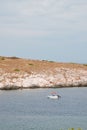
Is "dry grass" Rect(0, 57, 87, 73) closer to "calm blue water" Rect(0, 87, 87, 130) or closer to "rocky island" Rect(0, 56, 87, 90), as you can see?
"rocky island" Rect(0, 56, 87, 90)

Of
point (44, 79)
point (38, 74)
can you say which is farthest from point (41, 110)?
point (38, 74)

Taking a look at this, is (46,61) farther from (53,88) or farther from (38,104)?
(38,104)

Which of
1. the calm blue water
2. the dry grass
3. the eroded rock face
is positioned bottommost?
the calm blue water

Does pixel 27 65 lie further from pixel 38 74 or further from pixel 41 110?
pixel 41 110

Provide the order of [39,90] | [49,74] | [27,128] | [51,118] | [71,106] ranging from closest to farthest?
[27,128], [51,118], [71,106], [39,90], [49,74]

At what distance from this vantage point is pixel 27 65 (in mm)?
158125

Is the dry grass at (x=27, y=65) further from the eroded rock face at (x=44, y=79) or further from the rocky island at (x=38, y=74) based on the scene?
the eroded rock face at (x=44, y=79)

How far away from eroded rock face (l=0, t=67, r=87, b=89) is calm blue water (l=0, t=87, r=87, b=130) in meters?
9.09

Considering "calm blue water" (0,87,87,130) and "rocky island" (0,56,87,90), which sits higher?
"rocky island" (0,56,87,90)

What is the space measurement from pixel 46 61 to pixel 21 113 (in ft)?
235

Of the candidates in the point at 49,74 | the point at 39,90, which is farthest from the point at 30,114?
the point at 49,74

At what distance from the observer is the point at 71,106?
107 meters

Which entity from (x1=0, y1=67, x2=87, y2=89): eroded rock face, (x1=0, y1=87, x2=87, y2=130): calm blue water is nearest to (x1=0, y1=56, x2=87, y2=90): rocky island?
(x1=0, y1=67, x2=87, y2=89): eroded rock face

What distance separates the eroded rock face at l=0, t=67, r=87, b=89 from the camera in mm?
146000
